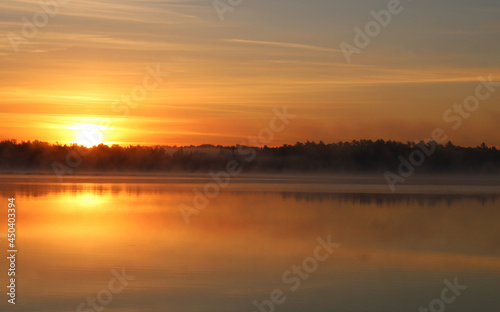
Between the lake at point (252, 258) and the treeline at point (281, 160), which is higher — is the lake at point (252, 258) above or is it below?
below

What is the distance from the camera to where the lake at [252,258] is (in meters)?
7.48

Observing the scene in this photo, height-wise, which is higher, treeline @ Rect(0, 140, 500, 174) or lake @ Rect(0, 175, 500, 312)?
treeline @ Rect(0, 140, 500, 174)

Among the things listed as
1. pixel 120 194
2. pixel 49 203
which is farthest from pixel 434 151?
pixel 49 203

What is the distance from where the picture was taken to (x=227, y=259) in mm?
9664

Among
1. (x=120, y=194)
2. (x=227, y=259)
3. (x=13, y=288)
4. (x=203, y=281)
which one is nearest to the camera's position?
(x=13, y=288)

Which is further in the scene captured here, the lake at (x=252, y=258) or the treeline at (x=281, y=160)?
the treeline at (x=281, y=160)

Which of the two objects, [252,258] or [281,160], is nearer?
[252,258]

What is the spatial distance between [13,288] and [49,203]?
9.55 metres

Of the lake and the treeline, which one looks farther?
the treeline

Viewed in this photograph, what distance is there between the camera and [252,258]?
9.77 metres

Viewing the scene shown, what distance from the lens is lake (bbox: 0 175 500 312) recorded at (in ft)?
24.5

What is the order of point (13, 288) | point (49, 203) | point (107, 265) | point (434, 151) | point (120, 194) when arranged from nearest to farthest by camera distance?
1. point (13, 288)
2. point (107, 265)
3. point (49, 203)
4. point (120, 194)
5. point (434, 151)

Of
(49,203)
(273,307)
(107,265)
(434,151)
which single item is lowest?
(273,307)

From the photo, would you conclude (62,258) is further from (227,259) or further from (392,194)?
(392,194)
